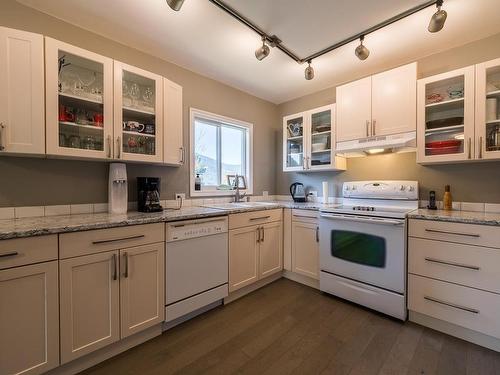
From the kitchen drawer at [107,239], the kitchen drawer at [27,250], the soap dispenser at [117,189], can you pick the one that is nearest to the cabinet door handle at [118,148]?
the soap dispenser at [117,189]

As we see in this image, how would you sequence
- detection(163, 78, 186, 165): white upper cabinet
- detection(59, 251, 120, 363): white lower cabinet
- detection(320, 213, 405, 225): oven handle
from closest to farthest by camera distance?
1. detection(59, 251, 120, 363): white lower cabinet
2. detection(320, 213, 405, 225): oven handle
3. detection(163, 78, 186, 165): white upper cabinet

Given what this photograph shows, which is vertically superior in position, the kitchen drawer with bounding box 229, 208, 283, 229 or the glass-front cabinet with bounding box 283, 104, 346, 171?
the glass-front cabinet with bounding box 283, 104, 346, 171

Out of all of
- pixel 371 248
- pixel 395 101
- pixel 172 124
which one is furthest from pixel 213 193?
pixel 395 101

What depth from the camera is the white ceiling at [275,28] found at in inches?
65.5

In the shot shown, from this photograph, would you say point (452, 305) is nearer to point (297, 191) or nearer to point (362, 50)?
point (297, 191)

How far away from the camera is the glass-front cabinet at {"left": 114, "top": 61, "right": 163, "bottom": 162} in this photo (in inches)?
72.0

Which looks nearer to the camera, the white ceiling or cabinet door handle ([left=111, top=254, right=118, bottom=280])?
cabinet door handle ([left=111, top=254, right=118, bottom=280])

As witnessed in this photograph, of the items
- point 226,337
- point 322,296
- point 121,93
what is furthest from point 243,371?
point 121,93

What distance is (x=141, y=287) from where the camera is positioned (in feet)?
5.31

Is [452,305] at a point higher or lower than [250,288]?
higher

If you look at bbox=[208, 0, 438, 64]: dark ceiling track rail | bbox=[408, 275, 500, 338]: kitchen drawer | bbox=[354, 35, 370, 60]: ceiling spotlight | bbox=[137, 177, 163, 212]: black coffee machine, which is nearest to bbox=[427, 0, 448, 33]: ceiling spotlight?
bbox=[208, 0, 438, 64]: dark ceiling track rail

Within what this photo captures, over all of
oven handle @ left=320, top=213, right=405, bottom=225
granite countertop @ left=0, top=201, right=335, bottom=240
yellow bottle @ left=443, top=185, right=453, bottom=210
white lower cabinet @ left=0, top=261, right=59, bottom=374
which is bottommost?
white lower cabinet @ left=0, top=261, right=59, bottom=374

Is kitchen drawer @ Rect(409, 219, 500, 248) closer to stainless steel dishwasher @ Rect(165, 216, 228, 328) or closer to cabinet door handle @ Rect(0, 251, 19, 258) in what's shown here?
stainless steel dishwasher @ Rect(165, 216, 228, 328)

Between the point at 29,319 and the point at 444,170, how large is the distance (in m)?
3.41
